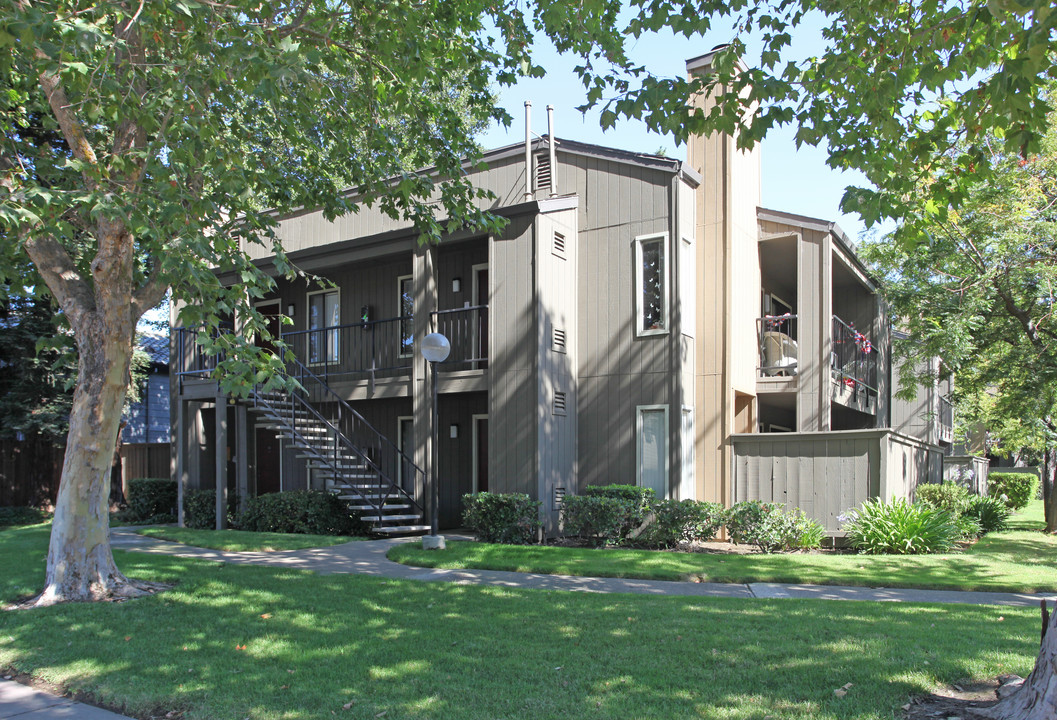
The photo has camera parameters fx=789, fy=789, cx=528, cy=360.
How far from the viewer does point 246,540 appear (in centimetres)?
1286

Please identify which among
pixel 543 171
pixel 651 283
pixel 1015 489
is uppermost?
pixel 543 171

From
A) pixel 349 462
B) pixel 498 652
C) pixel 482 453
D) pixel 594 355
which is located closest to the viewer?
pixel 498 652

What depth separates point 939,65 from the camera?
244 inches

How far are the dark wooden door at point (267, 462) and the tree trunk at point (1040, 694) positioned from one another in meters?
16.4

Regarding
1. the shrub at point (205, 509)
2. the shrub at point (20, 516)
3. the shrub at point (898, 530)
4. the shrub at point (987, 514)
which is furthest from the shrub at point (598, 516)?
the shrub at point (20, 516)

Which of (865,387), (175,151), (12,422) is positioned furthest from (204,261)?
(865,387)

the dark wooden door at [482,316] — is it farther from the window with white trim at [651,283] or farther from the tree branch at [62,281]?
the tree branch at [62,281]

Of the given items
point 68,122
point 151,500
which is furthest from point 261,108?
point 151,500

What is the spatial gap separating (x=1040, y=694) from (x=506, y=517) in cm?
875

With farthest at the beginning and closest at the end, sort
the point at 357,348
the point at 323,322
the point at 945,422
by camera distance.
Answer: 1. the point at 945,422
2. the point at 323,322
3. the point at 357,348

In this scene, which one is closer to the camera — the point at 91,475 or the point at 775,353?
the point at 91,475

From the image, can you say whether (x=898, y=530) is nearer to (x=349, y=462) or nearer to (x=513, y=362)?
(x=513, y=362)

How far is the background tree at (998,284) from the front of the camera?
1362 cm

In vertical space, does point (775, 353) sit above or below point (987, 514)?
above
